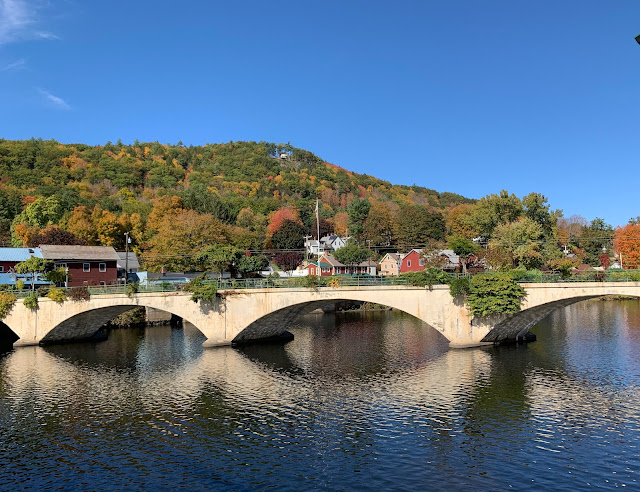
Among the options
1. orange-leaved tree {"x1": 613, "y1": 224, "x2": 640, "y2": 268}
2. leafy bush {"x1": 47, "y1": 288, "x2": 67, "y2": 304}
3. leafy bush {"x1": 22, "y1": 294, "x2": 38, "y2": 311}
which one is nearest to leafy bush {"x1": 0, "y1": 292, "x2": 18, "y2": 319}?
leafy bush {"x1": 22, "y1": 294, "x2": 38, "y2": 311}

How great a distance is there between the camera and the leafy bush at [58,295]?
54.7 metres

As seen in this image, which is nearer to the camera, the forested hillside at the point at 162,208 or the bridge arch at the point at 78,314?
the bridge arch at the point at 78,314

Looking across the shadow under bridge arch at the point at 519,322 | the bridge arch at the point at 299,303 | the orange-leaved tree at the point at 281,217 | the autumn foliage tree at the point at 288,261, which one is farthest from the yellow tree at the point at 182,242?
the shadow under bridge arch at the point at 519,322

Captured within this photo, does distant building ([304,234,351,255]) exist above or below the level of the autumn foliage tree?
above

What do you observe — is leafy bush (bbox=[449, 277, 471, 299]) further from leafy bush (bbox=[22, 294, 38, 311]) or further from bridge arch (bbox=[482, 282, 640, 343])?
leafy bush (bbox=[22, 294, 38, 311])

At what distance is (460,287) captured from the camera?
45.7 meters

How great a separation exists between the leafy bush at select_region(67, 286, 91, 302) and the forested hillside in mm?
30593

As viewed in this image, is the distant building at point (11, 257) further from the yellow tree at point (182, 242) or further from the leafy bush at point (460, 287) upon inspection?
the leafy bush at point (460, 287)

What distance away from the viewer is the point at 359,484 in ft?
69.9

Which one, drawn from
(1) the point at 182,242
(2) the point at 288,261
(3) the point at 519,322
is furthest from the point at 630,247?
(1) the point at 182,242

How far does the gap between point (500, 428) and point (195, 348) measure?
36.2 meters

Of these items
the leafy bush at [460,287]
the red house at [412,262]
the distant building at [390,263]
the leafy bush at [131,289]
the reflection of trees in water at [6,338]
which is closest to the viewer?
the leafy bush at [460,287]

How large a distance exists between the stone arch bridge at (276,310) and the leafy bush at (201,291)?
0.80 meters

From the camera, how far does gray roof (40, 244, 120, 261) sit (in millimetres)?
64438
